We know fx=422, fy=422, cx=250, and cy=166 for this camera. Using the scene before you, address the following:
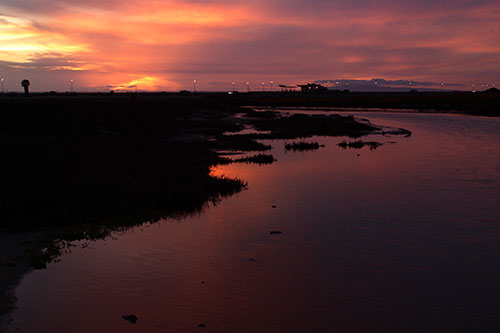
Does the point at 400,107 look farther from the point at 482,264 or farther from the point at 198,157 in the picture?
the point at 482,264

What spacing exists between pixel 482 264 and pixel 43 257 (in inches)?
476

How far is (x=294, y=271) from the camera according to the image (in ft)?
37.1

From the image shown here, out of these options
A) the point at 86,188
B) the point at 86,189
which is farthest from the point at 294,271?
the point at 86,188

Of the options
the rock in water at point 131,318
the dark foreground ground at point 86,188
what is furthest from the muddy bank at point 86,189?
the rock in water at point 131,318

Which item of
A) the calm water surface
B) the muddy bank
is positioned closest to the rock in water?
the calm water surface

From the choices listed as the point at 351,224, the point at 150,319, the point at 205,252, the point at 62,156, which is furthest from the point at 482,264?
the point at 62,156

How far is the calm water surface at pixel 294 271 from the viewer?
888 cm

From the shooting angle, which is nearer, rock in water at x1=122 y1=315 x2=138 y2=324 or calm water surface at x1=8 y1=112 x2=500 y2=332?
rock in water at x1=122 y1=315 x2=138 y2=324

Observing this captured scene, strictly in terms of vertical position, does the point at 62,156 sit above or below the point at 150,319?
above

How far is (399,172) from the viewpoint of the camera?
87.9ft

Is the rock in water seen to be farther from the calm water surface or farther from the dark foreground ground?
the dark foreground ground

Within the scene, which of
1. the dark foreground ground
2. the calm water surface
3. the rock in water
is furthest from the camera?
the dark foreground ground

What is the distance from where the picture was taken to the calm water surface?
350 inches

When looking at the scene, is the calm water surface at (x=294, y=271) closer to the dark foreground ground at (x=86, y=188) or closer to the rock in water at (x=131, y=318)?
the rock in water at (x=131, y=318)
